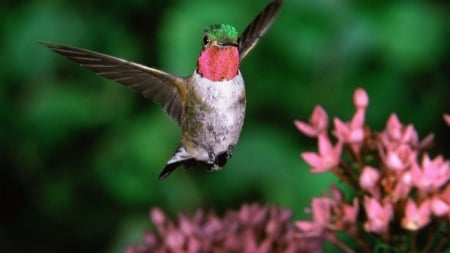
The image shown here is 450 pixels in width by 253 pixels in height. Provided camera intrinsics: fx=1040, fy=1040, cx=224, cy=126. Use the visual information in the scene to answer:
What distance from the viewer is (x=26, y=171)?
290cm

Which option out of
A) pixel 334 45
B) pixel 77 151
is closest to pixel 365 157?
pixel 334 45

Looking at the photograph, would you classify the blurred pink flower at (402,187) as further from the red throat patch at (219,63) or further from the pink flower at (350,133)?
the red throat patch at (219,63)

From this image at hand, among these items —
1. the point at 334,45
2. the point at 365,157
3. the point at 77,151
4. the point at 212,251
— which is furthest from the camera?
the point at 77,151

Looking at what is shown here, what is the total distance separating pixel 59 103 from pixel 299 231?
4.48 feet

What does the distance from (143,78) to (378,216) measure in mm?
342

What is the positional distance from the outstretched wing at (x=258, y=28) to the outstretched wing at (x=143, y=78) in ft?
0.28

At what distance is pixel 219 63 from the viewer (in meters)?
0.96

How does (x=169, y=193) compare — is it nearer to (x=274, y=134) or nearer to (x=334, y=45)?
(x=274, y=134)

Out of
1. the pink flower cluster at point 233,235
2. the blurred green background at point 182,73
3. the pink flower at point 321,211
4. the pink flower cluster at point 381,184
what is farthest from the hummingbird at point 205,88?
the blurred green background at point 182,73

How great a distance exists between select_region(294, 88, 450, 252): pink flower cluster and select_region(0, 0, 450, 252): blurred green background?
89cm

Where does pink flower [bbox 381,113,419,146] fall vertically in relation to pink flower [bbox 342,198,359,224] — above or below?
above

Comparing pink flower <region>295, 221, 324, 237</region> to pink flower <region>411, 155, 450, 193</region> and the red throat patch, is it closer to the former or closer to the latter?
pink flower <region>411, 155, 450, 193</region>

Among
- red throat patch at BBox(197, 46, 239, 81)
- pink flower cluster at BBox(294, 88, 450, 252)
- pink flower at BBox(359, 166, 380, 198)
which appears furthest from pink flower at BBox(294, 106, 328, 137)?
red throat patch at BBox(197, 46, 239, 81)

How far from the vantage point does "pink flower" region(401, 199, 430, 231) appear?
1.22 m
